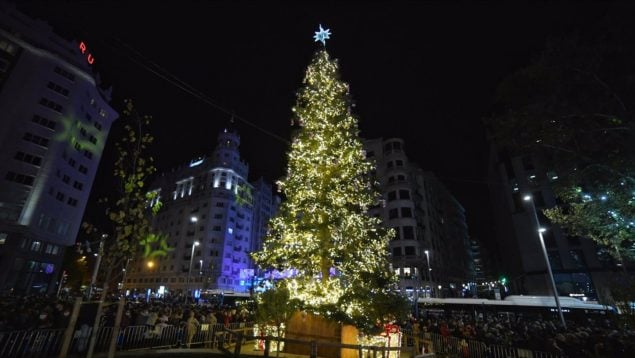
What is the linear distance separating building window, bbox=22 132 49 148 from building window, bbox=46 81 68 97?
866cm

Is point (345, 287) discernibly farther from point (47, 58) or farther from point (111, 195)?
point (47, 58)

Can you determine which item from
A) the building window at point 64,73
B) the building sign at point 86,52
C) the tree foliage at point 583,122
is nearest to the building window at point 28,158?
the building window at point 64,73

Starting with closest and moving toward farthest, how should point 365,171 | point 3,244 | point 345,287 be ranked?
1. point 345,287
2. point 365,171
3. point 3,244

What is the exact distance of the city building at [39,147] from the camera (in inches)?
1625

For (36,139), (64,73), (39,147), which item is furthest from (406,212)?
(64,73)

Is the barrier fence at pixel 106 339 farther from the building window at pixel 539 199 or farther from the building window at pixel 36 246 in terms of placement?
the building window at pixel 539 199

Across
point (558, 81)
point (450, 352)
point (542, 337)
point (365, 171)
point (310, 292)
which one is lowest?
point (450, 352)

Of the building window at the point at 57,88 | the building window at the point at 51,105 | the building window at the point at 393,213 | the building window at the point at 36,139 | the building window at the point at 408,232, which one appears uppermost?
the building window at the point at 57,88

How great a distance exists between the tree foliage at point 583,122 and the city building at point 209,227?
68.1m

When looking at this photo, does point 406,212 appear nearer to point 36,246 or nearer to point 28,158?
point 36,246

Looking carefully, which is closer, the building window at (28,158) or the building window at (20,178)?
the building window at (20,178)

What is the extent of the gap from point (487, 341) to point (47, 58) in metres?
67.8

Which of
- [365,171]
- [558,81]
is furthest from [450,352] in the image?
[558,81]

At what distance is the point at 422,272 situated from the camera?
191ft
